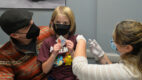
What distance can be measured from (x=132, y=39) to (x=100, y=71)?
27 centimetres

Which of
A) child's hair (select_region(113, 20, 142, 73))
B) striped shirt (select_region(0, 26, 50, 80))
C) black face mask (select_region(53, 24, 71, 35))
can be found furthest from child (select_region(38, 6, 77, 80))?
child's hair (select_region(113, 20, 142, 73))

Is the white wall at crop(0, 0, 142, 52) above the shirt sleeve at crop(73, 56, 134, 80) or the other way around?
above

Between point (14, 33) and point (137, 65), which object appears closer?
point (137, 65)

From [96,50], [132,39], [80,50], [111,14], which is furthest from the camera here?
[111,14]

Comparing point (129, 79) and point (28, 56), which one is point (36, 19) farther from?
point (129, 79)

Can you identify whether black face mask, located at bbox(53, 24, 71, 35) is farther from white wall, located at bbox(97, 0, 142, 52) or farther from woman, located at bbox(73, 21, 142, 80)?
white wall, located at bbox(97, 0, 142, 52)

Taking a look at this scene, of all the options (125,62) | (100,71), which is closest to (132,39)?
(125,62)

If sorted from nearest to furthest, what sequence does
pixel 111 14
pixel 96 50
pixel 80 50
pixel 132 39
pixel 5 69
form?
pixel 132 39 → pixel 80 50 → pixel 5 69 → pixel 96 50 → pixel 111 14

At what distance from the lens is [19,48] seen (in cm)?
132

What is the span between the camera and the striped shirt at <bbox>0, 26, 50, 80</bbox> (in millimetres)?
1232

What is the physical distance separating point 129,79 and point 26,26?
0.92 m

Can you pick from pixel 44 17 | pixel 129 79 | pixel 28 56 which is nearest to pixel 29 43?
pixel 28 56

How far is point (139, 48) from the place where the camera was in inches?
35.7

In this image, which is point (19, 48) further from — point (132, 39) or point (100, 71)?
point (132, 39)
